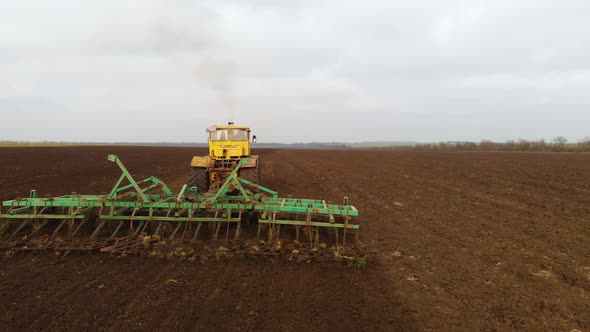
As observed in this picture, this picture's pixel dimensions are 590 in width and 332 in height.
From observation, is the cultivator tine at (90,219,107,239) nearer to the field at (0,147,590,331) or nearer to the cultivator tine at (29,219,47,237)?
the field at (0,147,590,331)

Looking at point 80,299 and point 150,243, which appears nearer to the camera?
point 80,299

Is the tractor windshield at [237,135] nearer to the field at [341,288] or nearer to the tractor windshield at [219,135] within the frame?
the tractor windshield at [219,135]

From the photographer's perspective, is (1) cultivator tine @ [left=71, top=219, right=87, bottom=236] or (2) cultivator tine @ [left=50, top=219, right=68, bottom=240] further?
(1) cultivator tine @ [left=71, top=219, right=87, bottom=236]

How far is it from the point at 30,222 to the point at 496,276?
780 cm

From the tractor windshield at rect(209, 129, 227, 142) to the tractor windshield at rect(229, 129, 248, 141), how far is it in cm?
18

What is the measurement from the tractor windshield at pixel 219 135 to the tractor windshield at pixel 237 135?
0.18 meters

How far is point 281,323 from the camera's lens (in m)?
3.02

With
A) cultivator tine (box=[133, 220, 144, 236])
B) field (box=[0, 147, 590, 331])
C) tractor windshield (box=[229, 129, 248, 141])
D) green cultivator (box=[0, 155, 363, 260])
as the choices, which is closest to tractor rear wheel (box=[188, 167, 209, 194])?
tractor windshield (box=[229, 129, 248, 141])

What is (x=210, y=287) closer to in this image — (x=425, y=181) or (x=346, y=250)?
(x=346, y=250)

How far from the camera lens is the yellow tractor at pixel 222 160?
8.06 m

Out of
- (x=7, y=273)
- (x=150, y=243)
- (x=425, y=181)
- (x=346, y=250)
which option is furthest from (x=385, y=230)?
(x=425, y=181)

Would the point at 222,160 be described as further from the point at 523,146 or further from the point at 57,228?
the point at 523,146

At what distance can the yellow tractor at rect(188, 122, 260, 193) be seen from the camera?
26.5 ft

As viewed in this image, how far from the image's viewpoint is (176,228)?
5.04m
